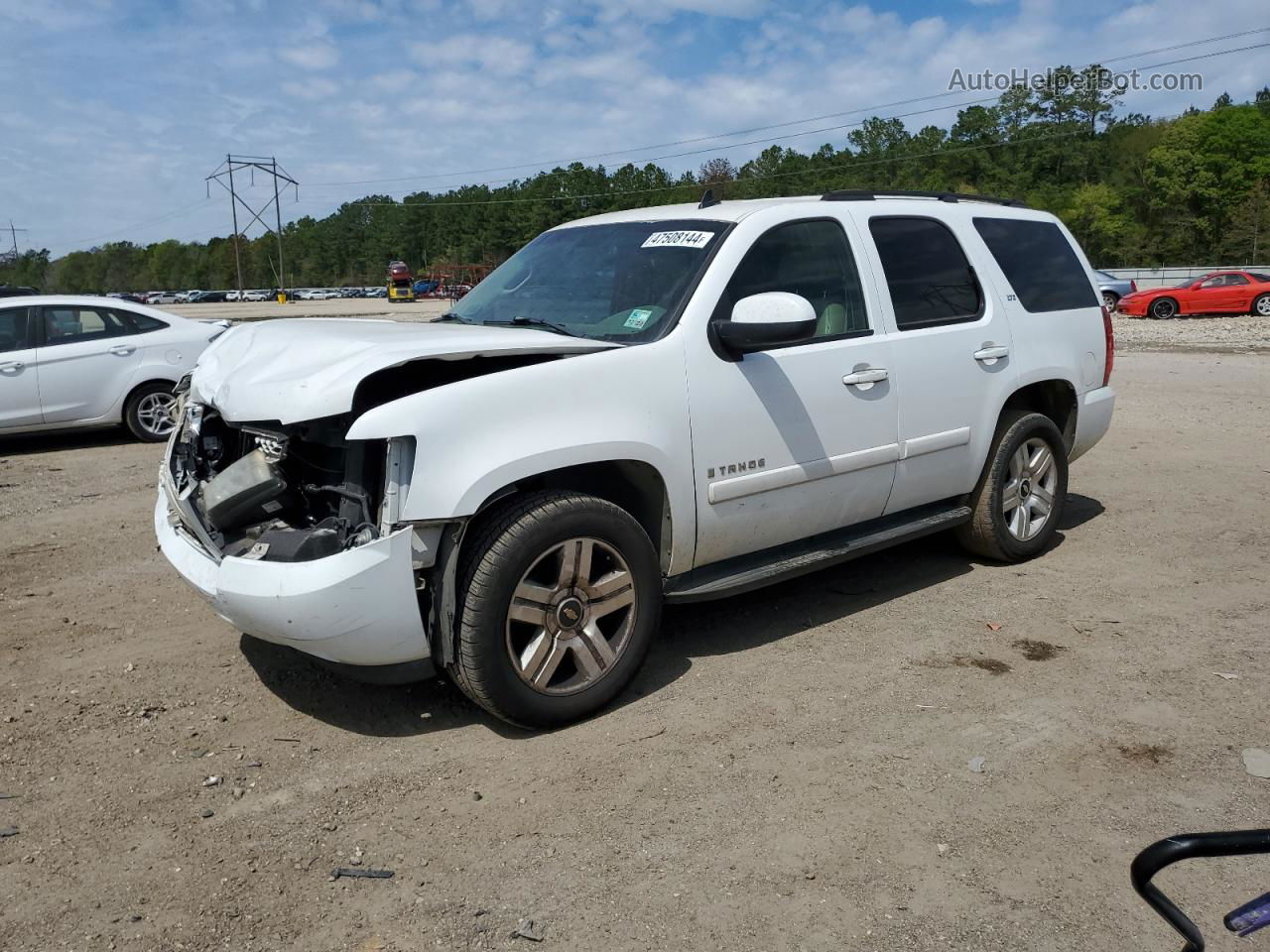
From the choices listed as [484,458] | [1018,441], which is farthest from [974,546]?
[484,458]

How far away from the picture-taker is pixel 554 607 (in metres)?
3.71

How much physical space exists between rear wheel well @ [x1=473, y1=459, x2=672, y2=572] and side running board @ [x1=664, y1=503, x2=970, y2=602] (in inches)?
7.4

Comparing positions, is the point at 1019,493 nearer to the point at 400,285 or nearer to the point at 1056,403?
the point at 1056,403

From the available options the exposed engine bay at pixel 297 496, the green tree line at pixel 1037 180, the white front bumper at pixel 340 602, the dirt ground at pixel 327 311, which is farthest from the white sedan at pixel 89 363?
the green tree line at pixel 1037 180

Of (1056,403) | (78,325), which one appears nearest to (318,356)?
(1056,403)

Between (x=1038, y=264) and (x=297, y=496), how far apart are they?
428 centimetres

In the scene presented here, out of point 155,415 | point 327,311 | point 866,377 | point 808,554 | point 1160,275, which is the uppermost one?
point 1160,275

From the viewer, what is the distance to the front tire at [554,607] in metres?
3.52

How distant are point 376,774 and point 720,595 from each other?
152cm

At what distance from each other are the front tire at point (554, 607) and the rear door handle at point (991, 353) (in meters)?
2.31

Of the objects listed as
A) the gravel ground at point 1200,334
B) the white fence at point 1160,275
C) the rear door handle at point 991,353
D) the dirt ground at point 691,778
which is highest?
the white fence at point 1160,275

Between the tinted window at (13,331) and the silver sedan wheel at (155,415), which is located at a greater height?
the tinted window at (13,331)

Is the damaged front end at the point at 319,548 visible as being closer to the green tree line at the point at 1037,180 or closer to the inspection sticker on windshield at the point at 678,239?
the inspection sticker on windshield at the point at 678,239

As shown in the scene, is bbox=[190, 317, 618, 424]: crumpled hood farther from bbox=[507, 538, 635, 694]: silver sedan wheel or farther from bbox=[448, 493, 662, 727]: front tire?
bbox=[507, 538, 635, 694]: silver sedan wheel
